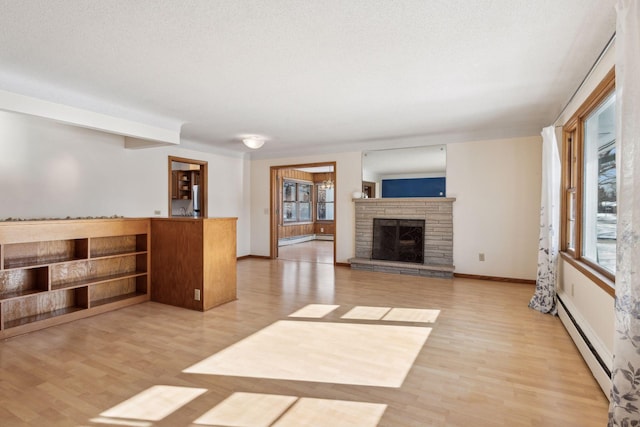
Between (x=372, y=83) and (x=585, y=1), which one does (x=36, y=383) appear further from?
(x=585, y=1)

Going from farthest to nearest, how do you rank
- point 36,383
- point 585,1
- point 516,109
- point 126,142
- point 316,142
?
point 316,142, point 126,142, point 516,109, point 36,383, point 585,1

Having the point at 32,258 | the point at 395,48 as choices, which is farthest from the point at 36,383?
the point at 395,48

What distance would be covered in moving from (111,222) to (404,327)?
350 cm

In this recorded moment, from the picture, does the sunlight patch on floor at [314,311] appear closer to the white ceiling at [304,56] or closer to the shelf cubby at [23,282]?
the white ceiling at [304,56]

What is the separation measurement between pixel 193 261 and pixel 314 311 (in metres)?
1.55

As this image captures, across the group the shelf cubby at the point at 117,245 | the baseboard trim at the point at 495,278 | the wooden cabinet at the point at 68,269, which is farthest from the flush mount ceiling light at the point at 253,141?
the baseboard trim at the point at 495,278

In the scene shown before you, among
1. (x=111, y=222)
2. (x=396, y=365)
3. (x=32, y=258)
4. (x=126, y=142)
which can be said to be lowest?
(x=396, y=365)

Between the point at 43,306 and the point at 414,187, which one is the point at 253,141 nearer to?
the point at 414,187

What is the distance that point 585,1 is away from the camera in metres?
1.98

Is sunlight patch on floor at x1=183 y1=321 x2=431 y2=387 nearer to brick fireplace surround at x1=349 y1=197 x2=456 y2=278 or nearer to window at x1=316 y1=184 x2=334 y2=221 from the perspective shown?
brick fireplace surround at x1=349 y1=197 x2=456 y2=278

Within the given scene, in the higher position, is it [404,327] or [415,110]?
[415,110]

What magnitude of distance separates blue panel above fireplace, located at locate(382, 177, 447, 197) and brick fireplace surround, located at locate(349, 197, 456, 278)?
11 centimetres

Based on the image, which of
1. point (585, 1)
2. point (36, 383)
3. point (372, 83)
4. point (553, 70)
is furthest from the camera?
point (372, 83)

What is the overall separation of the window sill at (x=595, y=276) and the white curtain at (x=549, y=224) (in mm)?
373
